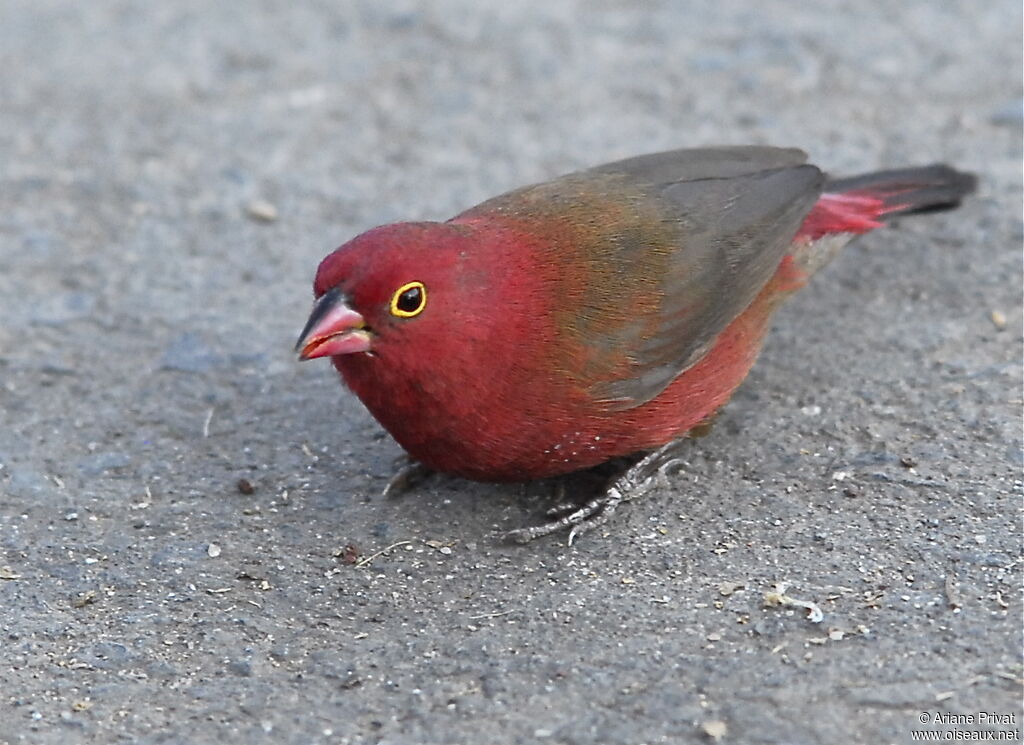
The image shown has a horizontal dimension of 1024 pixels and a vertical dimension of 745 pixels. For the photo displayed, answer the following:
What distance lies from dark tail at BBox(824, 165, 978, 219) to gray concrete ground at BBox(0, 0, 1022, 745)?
0.69 feet

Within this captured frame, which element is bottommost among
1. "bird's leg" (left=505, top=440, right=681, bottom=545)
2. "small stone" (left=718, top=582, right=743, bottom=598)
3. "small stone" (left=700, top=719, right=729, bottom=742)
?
"small stone" (left=700, top=719, right=729, bottom=742)

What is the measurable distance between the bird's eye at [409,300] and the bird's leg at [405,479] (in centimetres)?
78

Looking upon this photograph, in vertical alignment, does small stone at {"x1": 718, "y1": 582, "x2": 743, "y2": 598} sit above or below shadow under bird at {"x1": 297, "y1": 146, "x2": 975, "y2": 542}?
below

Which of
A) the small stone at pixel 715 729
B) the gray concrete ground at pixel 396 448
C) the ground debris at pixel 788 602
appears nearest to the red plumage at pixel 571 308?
the gray concrete ground at pixel 396 448

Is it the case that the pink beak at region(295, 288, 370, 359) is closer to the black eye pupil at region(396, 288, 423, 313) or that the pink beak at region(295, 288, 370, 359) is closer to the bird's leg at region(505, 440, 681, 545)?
the black eye pupil at region(396, 288, 423, 313)

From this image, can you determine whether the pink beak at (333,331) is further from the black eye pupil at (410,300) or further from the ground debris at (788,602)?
the ground debris at (788,602)

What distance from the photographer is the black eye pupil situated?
386 centimetres

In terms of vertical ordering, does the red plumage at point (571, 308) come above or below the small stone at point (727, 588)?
above

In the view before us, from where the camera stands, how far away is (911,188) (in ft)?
17.6

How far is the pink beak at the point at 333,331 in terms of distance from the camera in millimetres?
3779

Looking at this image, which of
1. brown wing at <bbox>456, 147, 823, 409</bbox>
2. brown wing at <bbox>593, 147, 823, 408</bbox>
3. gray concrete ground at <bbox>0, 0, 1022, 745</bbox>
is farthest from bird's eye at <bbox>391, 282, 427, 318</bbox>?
gray concrete ground at <bbox>0, 0, 1022, 745</bbox>

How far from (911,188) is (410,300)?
7.93 ft

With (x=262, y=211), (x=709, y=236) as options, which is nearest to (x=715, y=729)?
(x=709, y=236)

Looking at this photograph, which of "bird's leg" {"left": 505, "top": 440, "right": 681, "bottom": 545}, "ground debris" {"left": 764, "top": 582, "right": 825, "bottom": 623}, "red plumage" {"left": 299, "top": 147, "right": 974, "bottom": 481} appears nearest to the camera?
"ground debris" {"left": 764, "top": 582, "right": 825, "bottom": 623}
